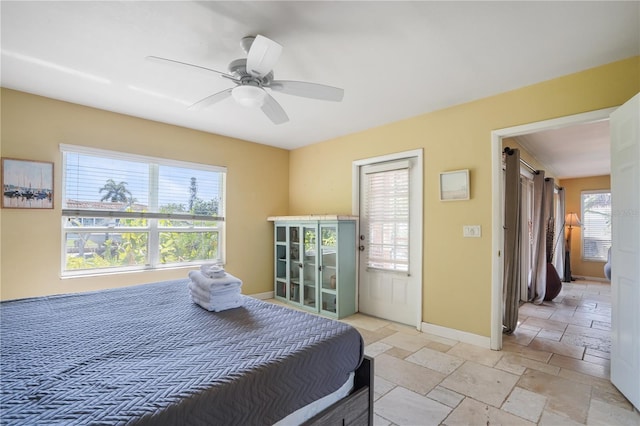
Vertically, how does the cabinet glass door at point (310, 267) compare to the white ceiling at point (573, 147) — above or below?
below

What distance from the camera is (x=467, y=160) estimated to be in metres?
3.15

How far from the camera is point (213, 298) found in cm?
192

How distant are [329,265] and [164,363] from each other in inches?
116

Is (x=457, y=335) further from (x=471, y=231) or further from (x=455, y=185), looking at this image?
(x=455, y=185)

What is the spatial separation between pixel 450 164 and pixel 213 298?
273 cm

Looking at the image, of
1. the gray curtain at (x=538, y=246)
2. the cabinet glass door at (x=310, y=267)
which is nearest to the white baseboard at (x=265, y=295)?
the cabinet glass door at (x=310, y=267)

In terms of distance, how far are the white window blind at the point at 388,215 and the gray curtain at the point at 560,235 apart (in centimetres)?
444

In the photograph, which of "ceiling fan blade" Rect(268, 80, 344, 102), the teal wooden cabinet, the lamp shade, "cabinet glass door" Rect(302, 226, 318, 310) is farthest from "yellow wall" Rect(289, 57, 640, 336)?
the lamp shade

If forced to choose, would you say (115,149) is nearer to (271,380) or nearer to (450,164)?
(271,380)

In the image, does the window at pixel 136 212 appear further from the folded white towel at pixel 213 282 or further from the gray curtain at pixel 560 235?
the gray curtain at pixel 560 235

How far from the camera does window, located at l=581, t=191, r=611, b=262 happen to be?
6734 millimetres

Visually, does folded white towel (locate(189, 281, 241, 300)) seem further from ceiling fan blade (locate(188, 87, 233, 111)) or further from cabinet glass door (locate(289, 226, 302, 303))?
cabinet glass door (locate(289, 226, 302, 303))

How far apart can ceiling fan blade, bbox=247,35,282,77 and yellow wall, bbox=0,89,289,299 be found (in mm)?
2414

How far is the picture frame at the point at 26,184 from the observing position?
2.81 meters
